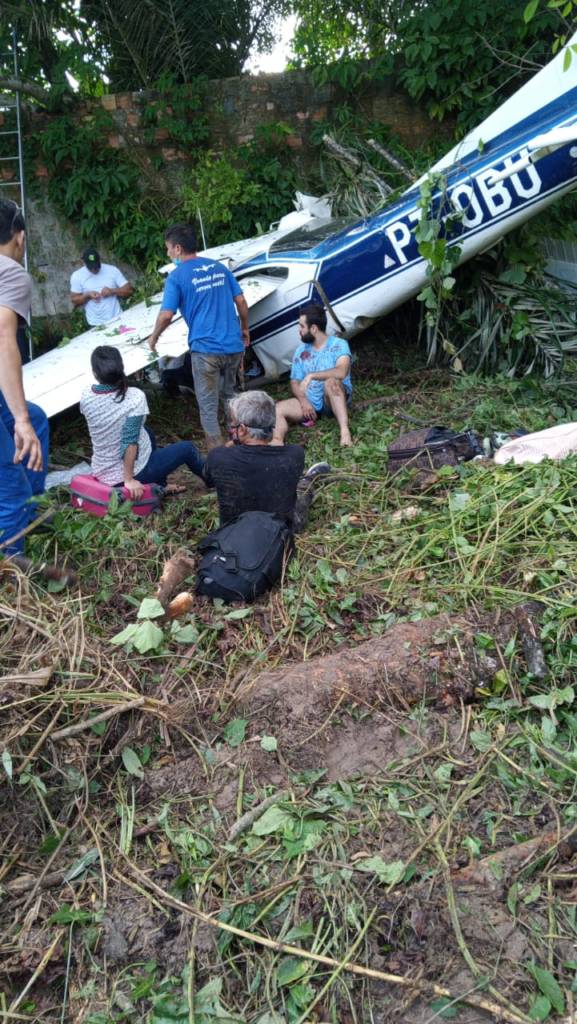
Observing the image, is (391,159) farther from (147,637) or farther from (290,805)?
(290,805)

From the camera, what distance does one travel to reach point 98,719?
10.1ft

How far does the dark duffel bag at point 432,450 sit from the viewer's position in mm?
4918

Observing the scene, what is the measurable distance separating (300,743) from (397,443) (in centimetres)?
246

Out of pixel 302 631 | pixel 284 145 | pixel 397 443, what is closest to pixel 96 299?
pixel 284 145

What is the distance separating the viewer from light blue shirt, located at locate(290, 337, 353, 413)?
21.1 feet

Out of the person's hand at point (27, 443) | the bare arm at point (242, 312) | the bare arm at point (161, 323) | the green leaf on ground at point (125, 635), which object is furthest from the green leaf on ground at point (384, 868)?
the bare arm at point (242, 312)

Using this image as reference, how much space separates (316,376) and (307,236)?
2.11 meters

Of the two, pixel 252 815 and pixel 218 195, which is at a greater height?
pixel 218 195

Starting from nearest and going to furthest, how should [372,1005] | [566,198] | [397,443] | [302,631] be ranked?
[372,1005], [302,631], [397,443], [566,198]

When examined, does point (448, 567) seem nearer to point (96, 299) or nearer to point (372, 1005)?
point (372, 1005)

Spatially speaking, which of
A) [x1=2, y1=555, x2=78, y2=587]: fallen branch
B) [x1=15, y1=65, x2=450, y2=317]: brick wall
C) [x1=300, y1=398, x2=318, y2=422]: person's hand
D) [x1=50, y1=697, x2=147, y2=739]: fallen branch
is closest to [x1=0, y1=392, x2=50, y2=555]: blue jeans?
[x1=2, y1=555, x2=78, y2=587]: fallen branch

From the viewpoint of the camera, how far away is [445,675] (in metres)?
3.29

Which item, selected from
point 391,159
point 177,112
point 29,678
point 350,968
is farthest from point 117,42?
point 350,968

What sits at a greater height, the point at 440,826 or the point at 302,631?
the point at 302,631
